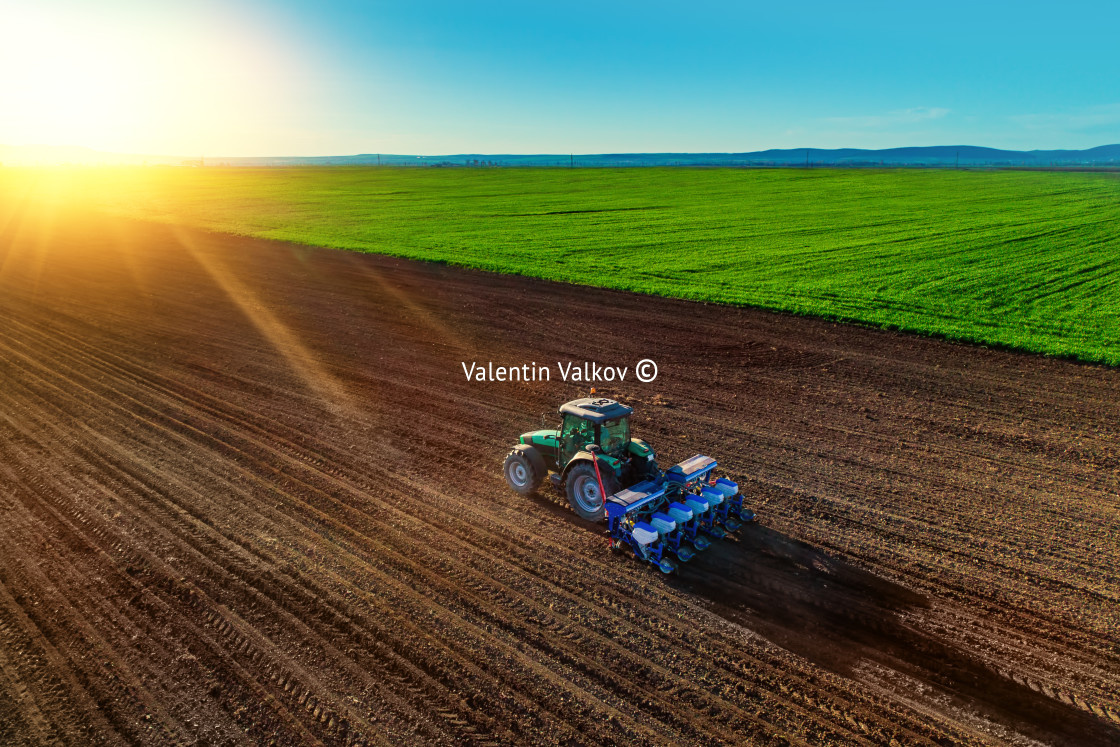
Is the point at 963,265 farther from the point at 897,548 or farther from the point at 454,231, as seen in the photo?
the point at 454,231

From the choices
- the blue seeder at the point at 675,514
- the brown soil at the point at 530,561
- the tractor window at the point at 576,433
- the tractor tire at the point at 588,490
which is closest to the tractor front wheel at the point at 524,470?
the brown soil at the point at 530,561

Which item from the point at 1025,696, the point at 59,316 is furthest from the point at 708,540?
the point at 59,316

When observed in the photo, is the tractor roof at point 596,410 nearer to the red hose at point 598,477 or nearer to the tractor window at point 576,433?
the tractor window at point 576,433

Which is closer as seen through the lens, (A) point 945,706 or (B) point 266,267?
(A) point 945,706

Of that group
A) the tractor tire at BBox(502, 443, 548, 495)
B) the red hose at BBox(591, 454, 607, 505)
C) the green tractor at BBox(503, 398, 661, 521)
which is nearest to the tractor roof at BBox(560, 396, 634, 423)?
the green tractor at BBox(503, 398, 661, 521)

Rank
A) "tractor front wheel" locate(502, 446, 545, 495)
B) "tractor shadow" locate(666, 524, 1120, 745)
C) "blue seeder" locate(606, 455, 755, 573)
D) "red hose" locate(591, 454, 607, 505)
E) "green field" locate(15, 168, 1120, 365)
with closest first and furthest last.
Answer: "tractor shadow" locate(666, 524, 1120, 745), "blue seeder" locate(606, 455, 755, 573), "red hose" locate(591, 454, 607, 505), "tractor front wheel" locate(502, 446, 545, 495), "green field" locate(15, 168, 1120, 365)

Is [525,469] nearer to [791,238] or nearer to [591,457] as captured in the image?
[591,457]

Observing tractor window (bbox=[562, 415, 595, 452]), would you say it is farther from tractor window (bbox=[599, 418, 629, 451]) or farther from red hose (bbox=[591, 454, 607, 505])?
red hose (bbox=[591, 454, 607, 505])
